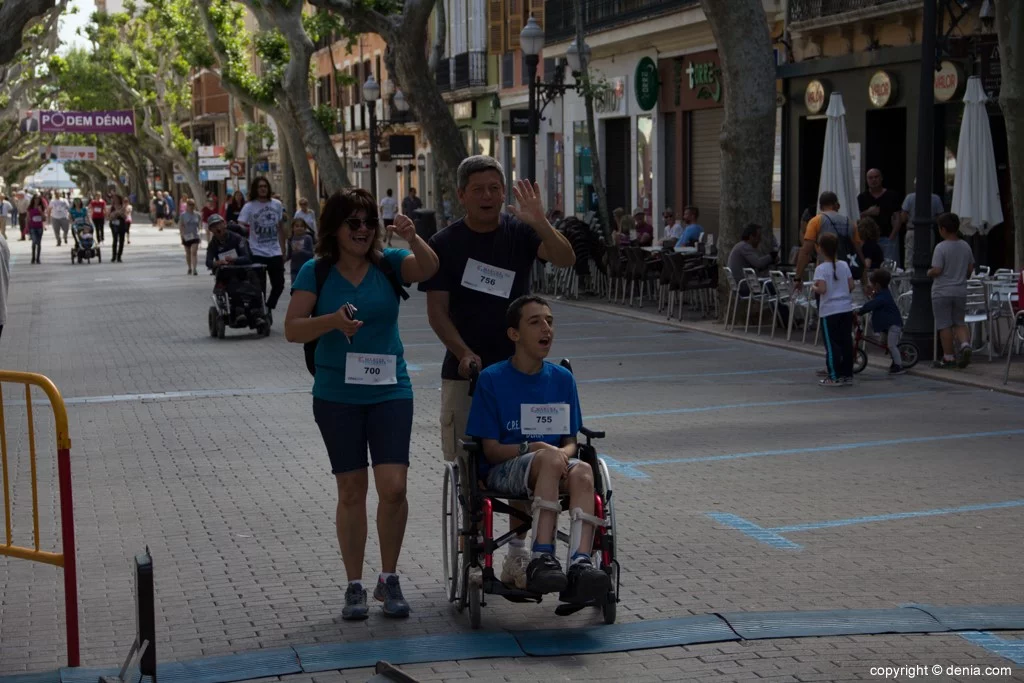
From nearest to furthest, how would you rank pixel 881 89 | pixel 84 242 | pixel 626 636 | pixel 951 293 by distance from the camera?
pixel 626 636 → pixel 951 293 → pixel 881 89 → pixel 84 242

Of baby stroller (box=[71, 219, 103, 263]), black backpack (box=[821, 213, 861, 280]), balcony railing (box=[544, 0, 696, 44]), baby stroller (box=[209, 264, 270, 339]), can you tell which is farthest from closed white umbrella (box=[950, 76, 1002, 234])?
baby stroller (box=[71, 219, 103, 263])

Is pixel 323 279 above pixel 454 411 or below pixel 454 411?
above

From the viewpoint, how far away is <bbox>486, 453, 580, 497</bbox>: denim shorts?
251 inches

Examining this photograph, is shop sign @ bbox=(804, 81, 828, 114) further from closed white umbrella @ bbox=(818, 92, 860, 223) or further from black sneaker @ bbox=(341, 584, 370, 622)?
black sneaker @ bbox=(341, 584, 370, 622)

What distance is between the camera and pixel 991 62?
20.9 meters

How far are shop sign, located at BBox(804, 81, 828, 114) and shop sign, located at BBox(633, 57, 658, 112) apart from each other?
6.82m

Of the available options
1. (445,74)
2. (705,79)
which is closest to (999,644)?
(705,79)

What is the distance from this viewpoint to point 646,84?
3338 cm

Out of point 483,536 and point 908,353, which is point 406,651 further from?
point 908,353

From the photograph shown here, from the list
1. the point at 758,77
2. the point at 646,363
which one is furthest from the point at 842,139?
the point at 646,363

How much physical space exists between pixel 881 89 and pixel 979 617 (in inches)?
727

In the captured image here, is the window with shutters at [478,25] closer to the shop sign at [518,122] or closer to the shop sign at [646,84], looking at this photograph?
the shop sign at [646,84]

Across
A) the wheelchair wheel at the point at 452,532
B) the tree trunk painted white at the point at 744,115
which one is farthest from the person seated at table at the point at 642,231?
the wheelchair wheel at the point at 452,532

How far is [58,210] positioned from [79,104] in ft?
113
